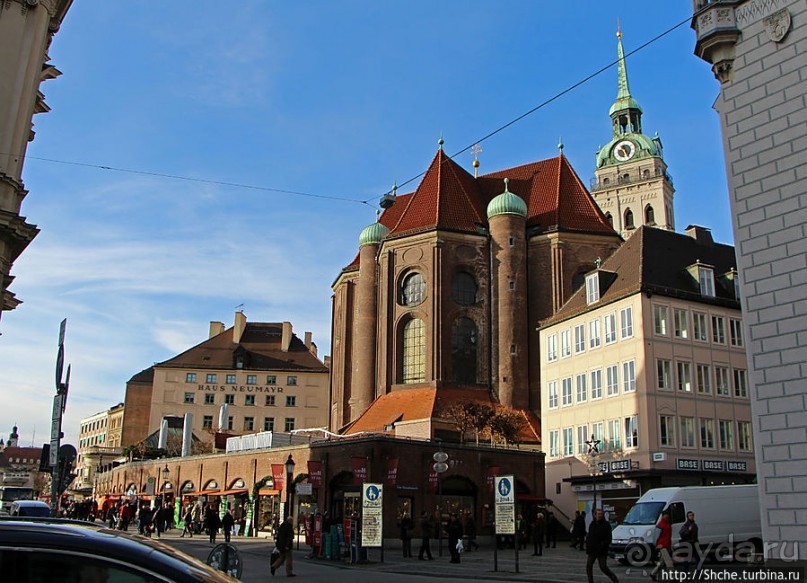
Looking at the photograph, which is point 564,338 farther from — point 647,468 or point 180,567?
point 180,567

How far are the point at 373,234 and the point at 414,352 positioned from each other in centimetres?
1047

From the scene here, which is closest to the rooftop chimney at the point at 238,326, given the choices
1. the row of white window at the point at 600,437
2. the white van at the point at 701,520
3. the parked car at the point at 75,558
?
the row of white window at the point at 600,437

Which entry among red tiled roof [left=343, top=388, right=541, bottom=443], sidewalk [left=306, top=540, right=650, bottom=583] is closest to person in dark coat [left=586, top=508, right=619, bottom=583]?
sidewalk [left=306, top=540, right=650, bottom=583]

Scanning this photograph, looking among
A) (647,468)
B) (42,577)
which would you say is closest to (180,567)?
(42,577)

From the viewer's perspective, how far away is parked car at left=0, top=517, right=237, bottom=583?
355cm

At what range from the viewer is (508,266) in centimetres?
5434

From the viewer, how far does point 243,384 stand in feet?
284

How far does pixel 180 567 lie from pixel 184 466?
47.4m

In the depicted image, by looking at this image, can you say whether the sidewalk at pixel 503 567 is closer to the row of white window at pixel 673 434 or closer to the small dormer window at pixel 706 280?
the row of white window at pixel 673 434

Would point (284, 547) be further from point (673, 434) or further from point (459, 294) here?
point (459, 294)

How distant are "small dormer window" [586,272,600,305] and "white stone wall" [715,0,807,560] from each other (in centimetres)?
2446

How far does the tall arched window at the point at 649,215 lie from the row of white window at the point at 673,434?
189 ft

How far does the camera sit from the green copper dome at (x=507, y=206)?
55531 mm

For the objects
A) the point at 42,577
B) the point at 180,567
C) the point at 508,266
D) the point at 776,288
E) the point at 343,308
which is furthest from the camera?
the point at 343,308
